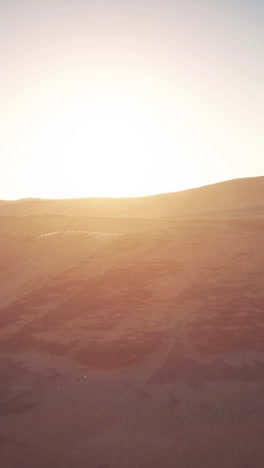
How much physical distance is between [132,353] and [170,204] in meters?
47.7

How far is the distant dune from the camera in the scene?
172 feet

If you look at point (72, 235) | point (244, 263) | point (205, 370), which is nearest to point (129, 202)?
point (72, 235)

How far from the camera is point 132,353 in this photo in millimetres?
11086

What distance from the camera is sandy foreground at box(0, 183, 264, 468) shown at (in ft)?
24.8

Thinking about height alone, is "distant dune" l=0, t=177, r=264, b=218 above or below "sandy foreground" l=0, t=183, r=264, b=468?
above

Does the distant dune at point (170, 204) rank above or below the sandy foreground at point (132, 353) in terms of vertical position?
above

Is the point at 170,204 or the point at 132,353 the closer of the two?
the point at 132,353

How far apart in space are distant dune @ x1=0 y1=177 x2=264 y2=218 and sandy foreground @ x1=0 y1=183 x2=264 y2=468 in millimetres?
33257

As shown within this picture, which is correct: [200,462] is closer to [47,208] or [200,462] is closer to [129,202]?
[47,208]

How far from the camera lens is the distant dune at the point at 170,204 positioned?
52.3m

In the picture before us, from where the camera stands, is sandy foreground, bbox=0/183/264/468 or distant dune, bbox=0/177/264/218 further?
distant dune, bbox=0/177/264/218

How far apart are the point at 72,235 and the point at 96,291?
5957 mm

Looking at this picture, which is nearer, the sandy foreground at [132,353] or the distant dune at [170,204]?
the sandy foreground at [132,353]

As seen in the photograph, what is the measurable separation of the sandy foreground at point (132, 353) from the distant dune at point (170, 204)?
109 feet
